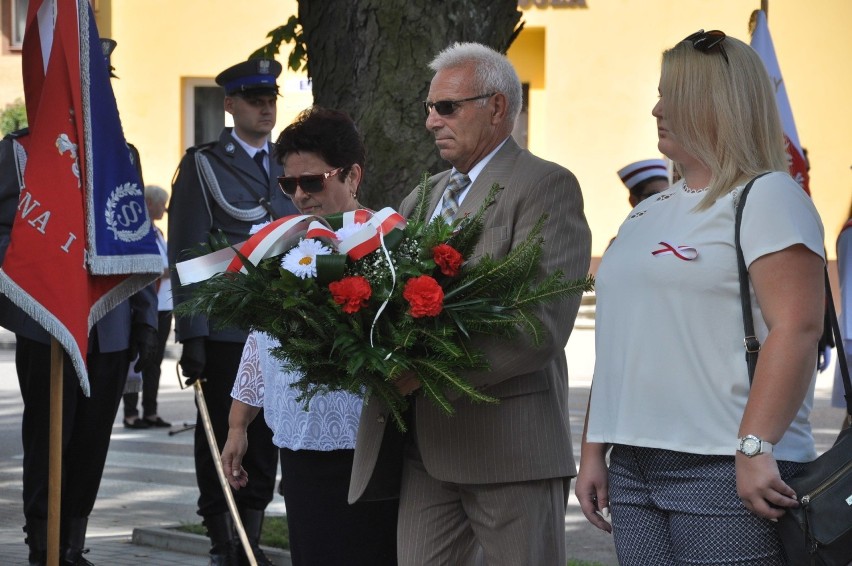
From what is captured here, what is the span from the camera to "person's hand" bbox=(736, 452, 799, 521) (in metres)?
2.82

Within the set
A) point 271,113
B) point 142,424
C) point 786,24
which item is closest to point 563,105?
point 786,24

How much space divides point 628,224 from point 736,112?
1.30 feet

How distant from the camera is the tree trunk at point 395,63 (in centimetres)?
562

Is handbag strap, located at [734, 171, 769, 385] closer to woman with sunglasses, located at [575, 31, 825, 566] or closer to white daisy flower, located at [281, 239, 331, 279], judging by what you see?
woman with sunglasses, located at [575, 31, 825, 566]

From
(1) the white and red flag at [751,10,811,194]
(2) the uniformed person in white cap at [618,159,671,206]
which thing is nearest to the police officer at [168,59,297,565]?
(2) the uniformed person in white cap at [618,159,671,206]

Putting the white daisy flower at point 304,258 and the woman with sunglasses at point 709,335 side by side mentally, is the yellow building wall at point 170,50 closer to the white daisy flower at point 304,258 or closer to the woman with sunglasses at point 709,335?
the white daisy flower at point 304,258

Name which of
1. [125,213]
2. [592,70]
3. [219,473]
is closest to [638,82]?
[592,70]

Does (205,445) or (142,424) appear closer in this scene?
(205,445)

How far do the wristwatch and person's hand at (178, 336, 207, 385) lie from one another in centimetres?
342

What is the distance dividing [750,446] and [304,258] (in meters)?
1.18

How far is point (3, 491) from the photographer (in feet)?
29.1

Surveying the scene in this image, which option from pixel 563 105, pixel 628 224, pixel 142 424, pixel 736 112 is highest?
pixel 563 105

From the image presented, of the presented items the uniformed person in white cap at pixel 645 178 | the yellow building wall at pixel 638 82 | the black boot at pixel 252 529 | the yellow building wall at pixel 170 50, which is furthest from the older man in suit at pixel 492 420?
the yellow building wall at pixel 170 50

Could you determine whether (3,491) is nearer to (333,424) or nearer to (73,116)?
(73,116)
